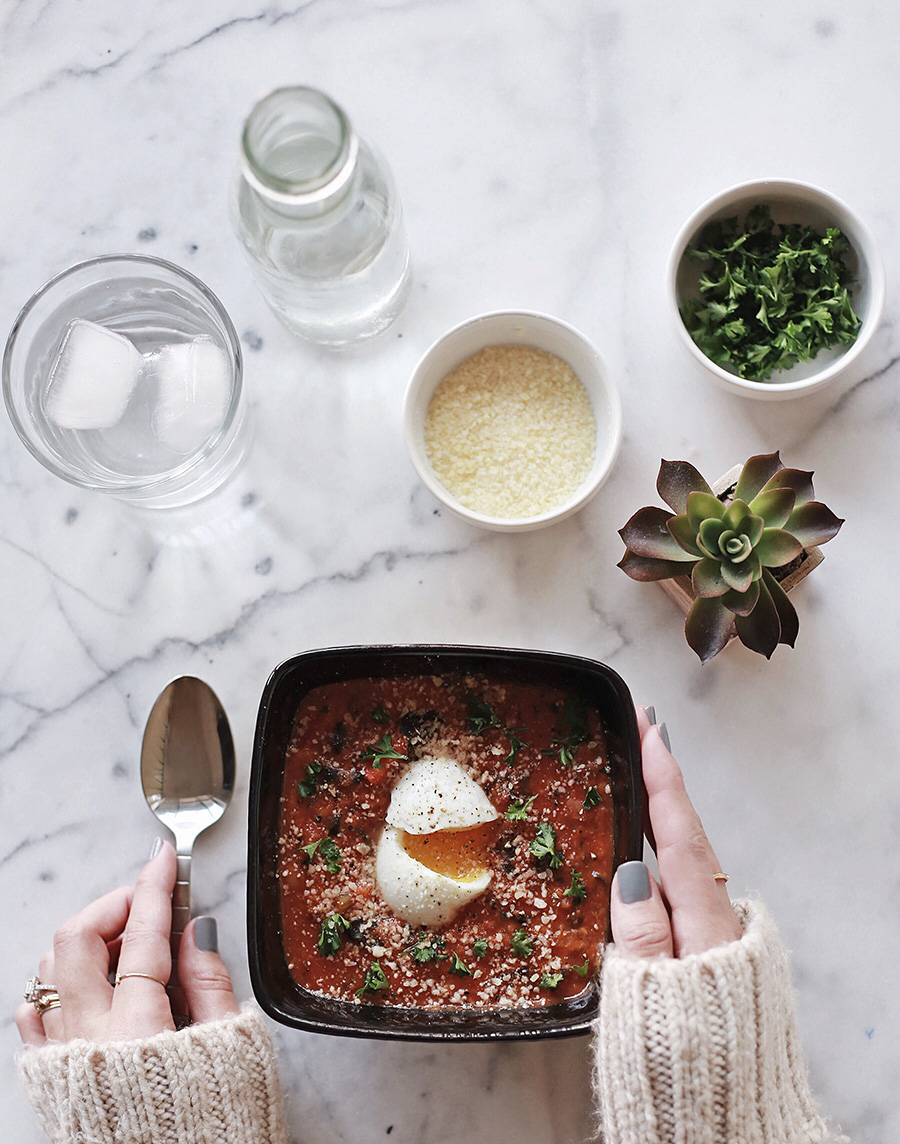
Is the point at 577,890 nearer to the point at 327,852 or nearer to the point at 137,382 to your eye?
the point at 327,852

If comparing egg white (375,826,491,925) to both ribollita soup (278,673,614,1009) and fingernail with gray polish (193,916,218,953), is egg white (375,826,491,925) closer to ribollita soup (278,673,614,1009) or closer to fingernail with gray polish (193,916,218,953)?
ribollita soup (278,673,614,1009)

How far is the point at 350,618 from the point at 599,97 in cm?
97

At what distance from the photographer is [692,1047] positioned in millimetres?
1245

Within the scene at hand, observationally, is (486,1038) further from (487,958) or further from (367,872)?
(367,872)

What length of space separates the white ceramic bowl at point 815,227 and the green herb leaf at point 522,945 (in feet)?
2.95

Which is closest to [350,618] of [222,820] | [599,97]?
[222,820]

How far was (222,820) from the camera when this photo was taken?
1.60 metres

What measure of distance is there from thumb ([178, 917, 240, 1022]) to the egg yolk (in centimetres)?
36

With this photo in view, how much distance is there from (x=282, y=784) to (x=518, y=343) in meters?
0.79

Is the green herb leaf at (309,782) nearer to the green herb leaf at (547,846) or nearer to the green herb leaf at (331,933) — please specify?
the green herb leaf at (331,933)

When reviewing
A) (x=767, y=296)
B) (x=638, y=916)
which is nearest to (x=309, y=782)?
(x=638, y=916)

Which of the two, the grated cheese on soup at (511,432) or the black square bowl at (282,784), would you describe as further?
the grated cheese on soup at (511,432)

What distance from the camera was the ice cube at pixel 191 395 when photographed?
1542 mm

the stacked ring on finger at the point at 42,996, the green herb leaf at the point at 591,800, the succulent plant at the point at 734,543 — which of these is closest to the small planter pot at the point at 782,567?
the succulent plant at the point at 734,543
